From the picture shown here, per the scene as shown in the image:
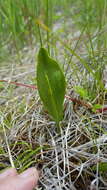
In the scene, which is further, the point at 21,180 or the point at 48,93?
the point at 48,93

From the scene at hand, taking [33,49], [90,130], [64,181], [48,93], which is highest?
[33,49]

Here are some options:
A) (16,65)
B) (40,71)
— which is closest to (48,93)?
(40,71)

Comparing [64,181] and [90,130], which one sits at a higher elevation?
[90,130]

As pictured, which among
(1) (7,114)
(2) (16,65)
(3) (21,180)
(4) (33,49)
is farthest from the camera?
(4) (33,49)

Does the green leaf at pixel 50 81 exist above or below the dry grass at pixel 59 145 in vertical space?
above

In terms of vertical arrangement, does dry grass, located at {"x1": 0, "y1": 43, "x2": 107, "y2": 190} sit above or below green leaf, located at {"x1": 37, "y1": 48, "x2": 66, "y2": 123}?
below

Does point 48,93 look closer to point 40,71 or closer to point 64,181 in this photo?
point 40,71

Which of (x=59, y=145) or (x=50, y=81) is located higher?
(x=50, y=81)

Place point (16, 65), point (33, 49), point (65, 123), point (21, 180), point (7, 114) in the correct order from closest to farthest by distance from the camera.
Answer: point (21, 180) < point (65, 123) < point (7, 114) < point (16, 65) < point (33, 49)
